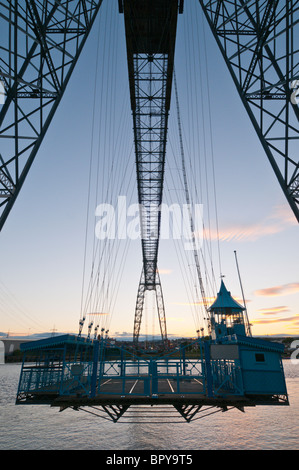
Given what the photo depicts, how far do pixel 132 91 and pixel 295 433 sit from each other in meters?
31.8

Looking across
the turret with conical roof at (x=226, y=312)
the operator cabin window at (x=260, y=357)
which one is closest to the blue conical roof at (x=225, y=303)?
the turret with conical roof at (x=226, y=312)

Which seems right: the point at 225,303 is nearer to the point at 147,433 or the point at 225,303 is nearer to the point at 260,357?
the point at 147,433

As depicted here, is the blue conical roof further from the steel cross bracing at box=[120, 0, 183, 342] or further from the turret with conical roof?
the steel cross bracing at box=[120, 0, 183, 342]

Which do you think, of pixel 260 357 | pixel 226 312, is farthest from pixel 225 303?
pixel 260 357

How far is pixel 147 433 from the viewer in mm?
22766

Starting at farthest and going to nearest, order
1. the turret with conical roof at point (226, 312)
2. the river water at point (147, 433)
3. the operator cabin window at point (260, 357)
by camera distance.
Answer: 1. the turret with conical roof at point (226, 312)
2. the river water at point (147, 433)
3. the operator cabin window at point (260, 357)

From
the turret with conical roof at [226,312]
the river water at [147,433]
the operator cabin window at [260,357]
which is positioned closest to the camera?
the operator cabin window at [260,357]

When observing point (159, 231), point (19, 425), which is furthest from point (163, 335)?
point (19, 425)

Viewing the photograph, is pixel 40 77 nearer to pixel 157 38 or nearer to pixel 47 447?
pixel 157 38

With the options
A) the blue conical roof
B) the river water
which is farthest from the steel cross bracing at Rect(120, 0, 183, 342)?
the river water

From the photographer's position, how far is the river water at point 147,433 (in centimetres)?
1955

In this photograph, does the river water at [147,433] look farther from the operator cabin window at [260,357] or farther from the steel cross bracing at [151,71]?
the steel cross bracing at [151,71]

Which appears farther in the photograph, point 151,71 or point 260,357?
point 151,71
